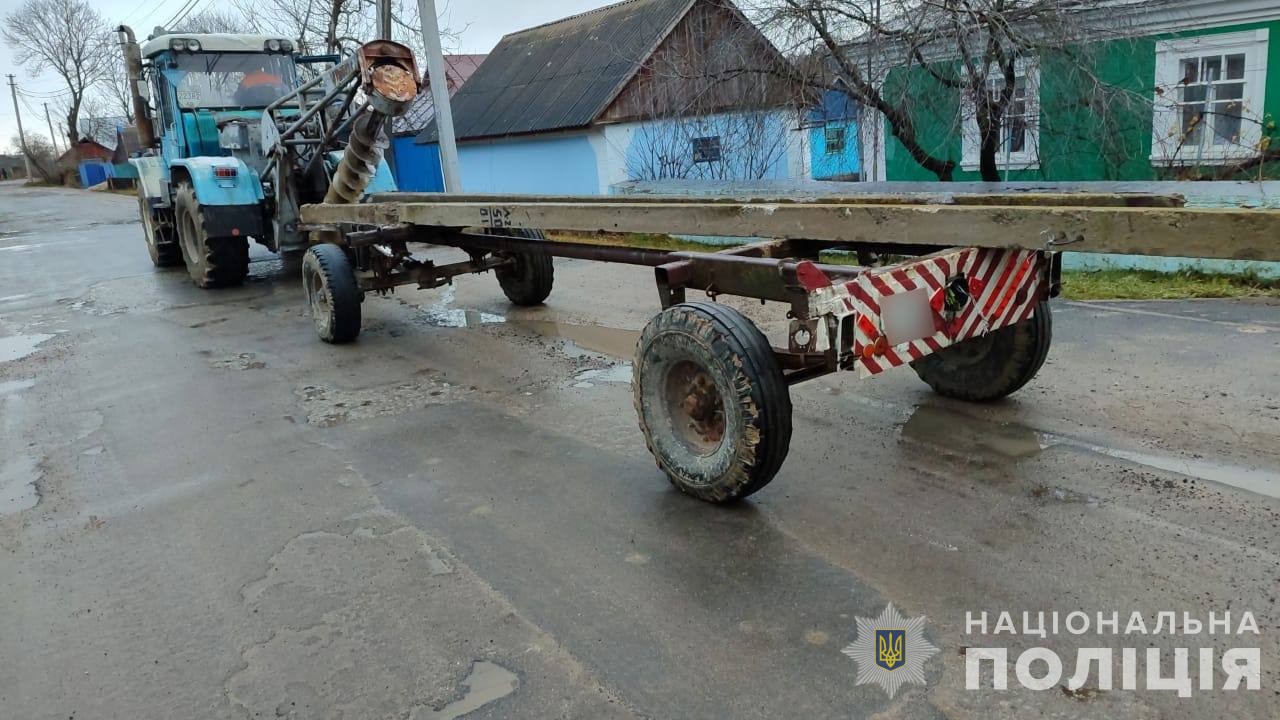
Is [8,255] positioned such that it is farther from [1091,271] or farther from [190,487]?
[1091,271]

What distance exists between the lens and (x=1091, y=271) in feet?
30.0

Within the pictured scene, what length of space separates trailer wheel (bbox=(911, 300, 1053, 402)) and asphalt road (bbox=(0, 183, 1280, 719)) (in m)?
0.12

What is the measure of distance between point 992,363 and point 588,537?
2719mm

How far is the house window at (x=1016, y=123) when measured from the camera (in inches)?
409

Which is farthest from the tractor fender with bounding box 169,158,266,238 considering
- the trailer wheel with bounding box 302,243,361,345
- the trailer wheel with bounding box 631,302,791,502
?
the trailer wheel with bounding box 631,302,791,502

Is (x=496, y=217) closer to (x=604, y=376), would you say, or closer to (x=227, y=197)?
(x=604, y=376)

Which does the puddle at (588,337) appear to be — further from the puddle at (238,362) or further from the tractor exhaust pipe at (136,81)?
the tractor exhaust pipe at (136,81)

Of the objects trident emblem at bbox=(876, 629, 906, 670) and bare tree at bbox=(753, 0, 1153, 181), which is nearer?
trident emblem at bbox=(876, 629, 906, 670)

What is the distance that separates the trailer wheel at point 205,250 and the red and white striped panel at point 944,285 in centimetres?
904

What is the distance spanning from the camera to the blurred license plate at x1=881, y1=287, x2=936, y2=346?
3.83 metres

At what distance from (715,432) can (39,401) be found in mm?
5384

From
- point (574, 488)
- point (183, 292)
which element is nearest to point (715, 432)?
point (574, 488)

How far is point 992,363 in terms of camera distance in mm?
5258

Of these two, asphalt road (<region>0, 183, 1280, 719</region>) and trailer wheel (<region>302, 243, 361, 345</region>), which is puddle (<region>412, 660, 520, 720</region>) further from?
trailer wheel (<region>302, 243, 361, 345</region>)
